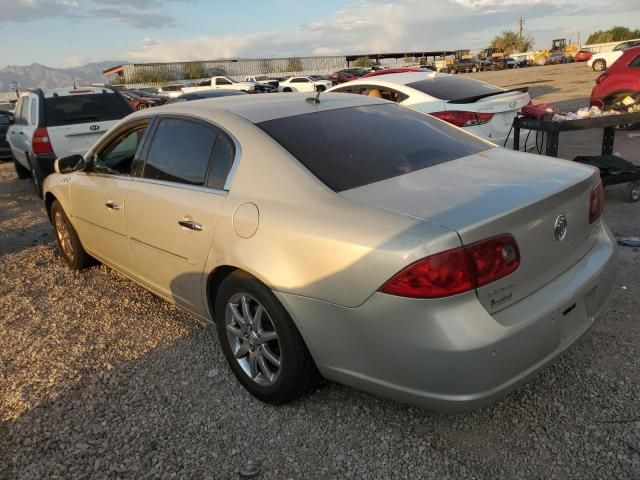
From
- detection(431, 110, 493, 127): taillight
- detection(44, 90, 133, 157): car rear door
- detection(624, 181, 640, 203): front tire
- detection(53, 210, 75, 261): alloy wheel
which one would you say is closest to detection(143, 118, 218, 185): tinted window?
detection(53, 210, 75, 261): alloy wheel

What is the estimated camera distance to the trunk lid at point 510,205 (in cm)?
214

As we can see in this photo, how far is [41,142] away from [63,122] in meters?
0.47

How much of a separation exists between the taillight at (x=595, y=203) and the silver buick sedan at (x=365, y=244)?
16mm

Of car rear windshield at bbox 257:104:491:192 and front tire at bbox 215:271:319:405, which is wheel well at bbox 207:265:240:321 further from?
car rear windshield at bbox 257:104:491:192

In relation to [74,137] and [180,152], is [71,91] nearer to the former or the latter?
[74,137]

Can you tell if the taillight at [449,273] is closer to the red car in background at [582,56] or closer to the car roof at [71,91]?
the car roof at [71,91]

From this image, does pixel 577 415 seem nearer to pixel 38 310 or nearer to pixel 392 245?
pixel 392 245

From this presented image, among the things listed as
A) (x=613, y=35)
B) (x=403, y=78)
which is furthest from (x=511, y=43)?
(x=403, y=78)

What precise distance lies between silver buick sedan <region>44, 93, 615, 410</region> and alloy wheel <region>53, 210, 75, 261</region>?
155 cm

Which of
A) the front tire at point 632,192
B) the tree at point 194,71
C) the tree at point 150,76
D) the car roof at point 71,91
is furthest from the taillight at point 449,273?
the tree at point 194,71

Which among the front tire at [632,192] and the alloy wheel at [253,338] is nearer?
the alloy wheel at [253,338]

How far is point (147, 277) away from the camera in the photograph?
368 cm

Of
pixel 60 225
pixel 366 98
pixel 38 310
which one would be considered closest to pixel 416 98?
pixel 366 98

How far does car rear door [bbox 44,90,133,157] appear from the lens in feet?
26.2
